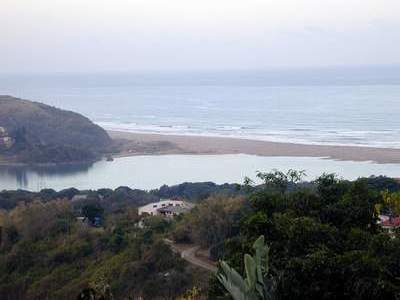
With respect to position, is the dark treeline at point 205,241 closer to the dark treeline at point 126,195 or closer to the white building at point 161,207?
the dark treeline at point 126,195

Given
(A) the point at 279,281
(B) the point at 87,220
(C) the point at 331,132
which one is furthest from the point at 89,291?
(C) the point at 331,132

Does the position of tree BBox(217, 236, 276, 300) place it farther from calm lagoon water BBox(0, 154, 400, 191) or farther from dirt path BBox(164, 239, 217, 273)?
calm lagoon water BBox(0, 154, 400, 191)

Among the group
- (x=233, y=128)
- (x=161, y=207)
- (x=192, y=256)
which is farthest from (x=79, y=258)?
(x=233, y=128)

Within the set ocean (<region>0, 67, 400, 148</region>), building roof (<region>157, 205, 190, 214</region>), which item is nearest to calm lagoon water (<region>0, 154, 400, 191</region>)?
ocean (<region>0, 67, 400, 148</region>)

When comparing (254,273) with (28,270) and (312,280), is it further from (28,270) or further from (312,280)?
(28,270)

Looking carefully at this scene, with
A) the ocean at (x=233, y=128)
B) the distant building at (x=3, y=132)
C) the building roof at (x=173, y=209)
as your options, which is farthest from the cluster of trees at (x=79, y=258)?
the distant building at (x=3, y=132)

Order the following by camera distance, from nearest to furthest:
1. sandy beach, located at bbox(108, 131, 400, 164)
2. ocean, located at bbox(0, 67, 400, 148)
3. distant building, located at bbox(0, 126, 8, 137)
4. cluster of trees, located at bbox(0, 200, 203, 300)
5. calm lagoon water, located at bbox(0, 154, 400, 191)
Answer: cluster of trees, located at bbox(0, 200, 203, 300)
calm lagoon water, located at bbox(0, 154, 400, 191)
sandy beach, located at bbox(108, 131, 400, 164)
ocean, located at bbox(0, 67, 400, 148)
distant building, located at bbox(0, 126, 8, 137)

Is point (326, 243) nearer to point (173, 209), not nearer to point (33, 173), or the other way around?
point (173, 209)
